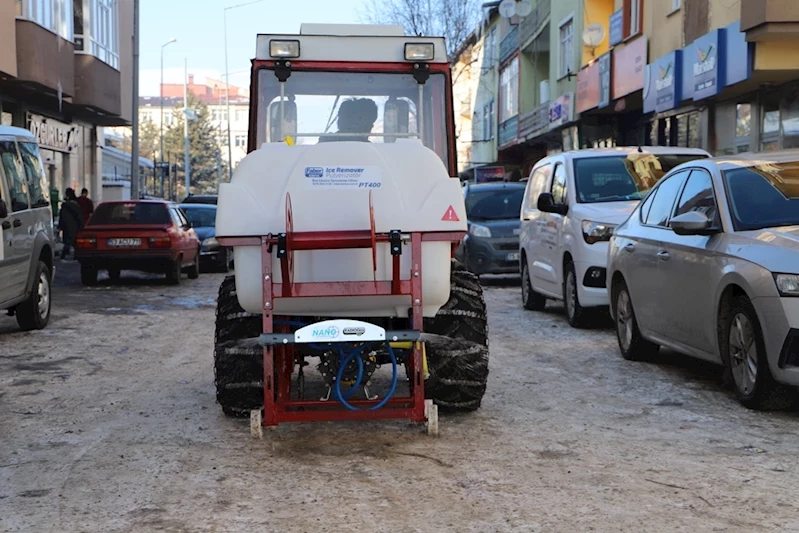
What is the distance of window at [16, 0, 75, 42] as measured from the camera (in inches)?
1028

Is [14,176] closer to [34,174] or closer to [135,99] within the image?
[34,174]

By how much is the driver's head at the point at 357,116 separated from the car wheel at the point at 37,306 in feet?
18.7

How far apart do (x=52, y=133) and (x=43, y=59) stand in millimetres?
7274

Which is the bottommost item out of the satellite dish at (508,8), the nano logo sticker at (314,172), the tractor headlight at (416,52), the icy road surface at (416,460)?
the icy road surface at (416,460)

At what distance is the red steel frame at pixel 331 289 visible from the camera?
6.10 metres

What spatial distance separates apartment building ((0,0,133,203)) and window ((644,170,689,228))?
57.6 ft

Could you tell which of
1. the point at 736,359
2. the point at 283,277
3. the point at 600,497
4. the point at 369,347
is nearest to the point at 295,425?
the point at 369,347

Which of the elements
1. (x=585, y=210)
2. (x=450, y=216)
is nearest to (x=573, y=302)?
(x=585, y=210)

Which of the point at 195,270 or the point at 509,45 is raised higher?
the point at 509,45

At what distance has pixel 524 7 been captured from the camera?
49031 mm

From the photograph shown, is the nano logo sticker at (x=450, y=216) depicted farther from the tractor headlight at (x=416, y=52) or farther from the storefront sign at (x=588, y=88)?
the storefront sign at (x=588, y=88)

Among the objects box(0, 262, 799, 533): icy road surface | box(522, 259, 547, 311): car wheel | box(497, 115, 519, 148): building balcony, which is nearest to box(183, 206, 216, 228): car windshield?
box(522, 259, 547, 311): car wheel

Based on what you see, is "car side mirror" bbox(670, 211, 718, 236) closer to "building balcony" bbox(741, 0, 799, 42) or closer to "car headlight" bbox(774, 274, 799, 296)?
"car headlight" bbox(774, 274, 799, 296)

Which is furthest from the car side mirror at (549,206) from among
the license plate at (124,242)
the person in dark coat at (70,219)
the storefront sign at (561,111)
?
the storefront sign at (561,111)
